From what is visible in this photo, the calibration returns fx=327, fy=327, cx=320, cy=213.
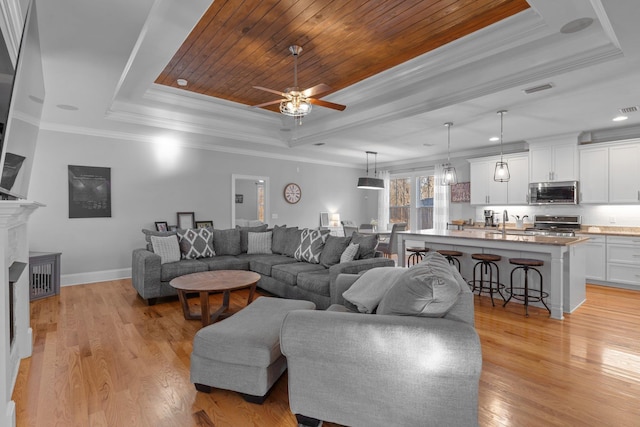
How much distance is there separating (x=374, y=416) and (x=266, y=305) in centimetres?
130

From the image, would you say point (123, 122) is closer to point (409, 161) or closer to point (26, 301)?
point (26, 301)

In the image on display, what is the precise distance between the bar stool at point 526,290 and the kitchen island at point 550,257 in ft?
0.34

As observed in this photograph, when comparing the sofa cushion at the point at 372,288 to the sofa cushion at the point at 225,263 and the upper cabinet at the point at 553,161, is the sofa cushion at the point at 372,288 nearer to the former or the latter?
the sofa cushion at the point at 225,263

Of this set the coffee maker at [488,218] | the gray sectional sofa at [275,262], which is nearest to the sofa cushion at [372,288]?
the gray sectional sofa at [275,262]

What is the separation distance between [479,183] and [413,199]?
6.85 feet

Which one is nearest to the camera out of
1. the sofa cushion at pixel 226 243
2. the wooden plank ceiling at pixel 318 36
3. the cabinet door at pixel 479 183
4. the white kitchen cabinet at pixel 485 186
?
the wooden plank ceiling at pixel 318 36

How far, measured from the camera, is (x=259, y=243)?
5551 mm

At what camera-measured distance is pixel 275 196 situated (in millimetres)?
7914

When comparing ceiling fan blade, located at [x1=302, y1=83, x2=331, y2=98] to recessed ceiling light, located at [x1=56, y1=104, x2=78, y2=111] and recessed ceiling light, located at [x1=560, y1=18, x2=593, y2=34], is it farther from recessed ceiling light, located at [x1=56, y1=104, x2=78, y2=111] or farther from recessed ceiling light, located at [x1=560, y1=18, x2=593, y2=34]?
recessed ceiling light, located at [x1=56, y1=104, x2=78, y2=111]

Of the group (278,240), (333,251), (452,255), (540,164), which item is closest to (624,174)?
(540,164)

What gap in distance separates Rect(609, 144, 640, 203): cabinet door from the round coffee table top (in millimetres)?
6045

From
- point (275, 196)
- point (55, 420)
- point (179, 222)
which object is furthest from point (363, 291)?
point (275, 196)

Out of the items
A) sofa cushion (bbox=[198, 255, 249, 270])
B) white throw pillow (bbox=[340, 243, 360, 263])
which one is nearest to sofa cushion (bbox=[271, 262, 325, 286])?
white throw pillow (bbox=[340, 243, 360, 263])

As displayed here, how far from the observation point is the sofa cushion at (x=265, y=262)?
Answer: 467cm
